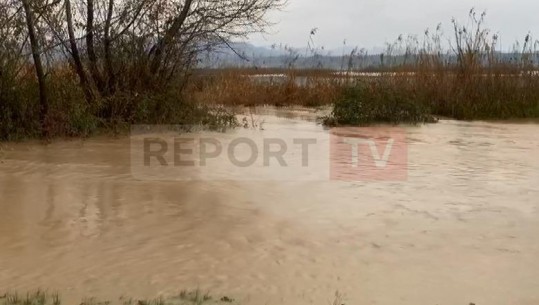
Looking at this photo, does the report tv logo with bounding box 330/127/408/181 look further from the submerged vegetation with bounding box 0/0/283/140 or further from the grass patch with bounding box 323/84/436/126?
the submerged vegetation with bounding box 0/0/283/140

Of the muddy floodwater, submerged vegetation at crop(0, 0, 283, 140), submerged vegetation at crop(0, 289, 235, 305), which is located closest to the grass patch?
submerged vegetation at crop(0, 0, 283, 140)

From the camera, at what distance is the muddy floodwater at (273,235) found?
4.11m

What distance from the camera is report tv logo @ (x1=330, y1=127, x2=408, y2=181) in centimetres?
797

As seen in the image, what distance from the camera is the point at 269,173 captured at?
7.94 m

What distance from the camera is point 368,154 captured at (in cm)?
958

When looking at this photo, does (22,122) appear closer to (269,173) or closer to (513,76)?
(269,173)

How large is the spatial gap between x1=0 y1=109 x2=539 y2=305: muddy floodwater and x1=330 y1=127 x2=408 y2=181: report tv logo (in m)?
0.30

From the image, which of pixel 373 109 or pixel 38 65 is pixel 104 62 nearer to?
pixel 38 65

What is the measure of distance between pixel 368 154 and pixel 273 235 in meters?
4.58

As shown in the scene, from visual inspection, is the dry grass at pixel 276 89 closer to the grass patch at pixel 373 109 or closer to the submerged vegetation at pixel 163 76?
the submerged vegetation at pixel 163 76

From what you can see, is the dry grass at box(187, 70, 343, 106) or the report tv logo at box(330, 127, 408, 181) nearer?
the report tv logo at box(330, 127, 408, 181)

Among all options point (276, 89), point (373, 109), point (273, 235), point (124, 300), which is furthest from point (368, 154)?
point (276, 89)

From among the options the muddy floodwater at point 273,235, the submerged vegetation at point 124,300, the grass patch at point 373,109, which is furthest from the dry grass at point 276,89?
the submerged vegetation at point 124,300

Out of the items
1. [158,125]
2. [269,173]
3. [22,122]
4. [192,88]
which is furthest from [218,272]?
[192,88]
